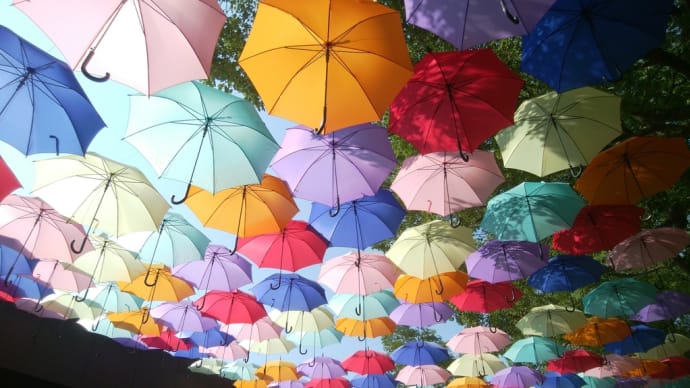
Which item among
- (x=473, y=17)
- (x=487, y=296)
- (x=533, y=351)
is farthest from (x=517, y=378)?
(x=473, y=17)

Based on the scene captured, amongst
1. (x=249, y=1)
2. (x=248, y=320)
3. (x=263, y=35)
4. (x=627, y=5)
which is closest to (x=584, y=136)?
(x=627, y=5)

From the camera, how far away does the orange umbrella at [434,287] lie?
8062 mm

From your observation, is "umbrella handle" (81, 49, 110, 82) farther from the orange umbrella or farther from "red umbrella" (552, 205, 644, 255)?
"red umbrella" (552, 205, 644, 255)

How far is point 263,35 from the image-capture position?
3744 mm

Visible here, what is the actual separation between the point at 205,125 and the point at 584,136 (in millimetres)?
4565

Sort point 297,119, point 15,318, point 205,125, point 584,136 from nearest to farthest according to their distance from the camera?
point 297,119, point 205,125, point 584,136, point 15,318

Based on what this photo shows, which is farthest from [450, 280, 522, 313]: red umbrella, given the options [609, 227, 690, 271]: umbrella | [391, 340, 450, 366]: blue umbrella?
[391, 340, 450, 366]: blue umbrella

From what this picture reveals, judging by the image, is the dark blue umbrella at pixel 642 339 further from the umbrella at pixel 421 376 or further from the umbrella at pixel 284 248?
the umbrella at pixel 284 248

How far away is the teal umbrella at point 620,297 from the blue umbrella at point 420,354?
378 centimetres

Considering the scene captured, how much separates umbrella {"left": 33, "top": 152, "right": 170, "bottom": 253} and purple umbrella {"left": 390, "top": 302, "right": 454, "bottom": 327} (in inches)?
215

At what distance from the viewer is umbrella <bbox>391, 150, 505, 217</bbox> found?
5.79 m

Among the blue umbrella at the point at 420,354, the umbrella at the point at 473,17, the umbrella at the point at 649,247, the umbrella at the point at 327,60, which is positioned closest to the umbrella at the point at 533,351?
the blue umbrella at the point at 420,354

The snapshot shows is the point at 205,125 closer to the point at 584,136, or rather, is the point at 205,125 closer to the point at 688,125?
the point at 584,136

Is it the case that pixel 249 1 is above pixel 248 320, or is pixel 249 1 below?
above
